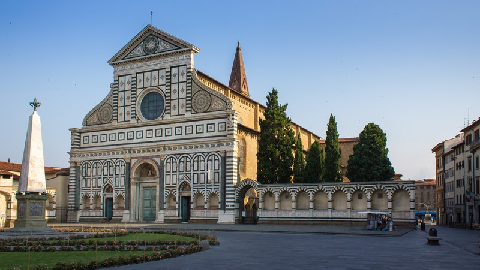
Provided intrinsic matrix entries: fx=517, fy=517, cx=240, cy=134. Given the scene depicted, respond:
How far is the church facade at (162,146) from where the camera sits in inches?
1786

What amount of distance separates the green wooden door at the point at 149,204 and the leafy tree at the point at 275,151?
408 inches

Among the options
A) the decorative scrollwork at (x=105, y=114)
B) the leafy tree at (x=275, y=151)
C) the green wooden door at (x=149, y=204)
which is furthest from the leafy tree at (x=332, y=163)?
the decorative scrollwork at (x=105, y=114)

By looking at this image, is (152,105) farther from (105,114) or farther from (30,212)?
(30,212)

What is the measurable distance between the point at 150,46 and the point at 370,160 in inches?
926

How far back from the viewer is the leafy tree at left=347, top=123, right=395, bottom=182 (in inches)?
1844

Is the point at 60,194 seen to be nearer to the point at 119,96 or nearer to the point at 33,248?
the point at 119,96

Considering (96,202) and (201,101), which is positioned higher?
(201,101)

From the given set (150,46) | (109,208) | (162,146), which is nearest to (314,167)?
(162,146)

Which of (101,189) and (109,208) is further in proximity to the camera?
(101,189)

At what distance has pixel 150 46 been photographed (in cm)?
5019

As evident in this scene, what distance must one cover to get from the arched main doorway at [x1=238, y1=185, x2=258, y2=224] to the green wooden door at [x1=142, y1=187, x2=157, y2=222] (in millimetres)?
8759

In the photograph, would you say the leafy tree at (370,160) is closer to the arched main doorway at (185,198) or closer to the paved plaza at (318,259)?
the arched main doorway at (185,198)

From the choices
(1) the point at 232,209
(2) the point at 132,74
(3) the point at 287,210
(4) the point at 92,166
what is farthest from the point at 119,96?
(3) the point at 287,210

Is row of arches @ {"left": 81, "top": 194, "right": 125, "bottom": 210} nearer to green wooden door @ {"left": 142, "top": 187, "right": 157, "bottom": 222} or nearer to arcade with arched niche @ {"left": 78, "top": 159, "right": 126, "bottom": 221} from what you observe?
arcade with arched niche @ {"left": 78, "top": 159, "right": 126, "bottom": 221}
